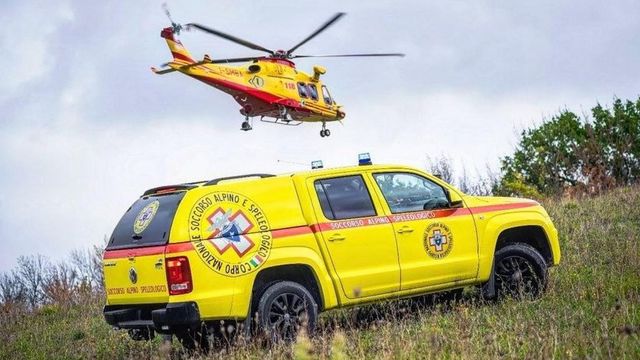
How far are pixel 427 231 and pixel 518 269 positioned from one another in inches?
57.7

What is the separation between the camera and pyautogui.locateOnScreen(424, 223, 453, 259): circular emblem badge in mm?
9445

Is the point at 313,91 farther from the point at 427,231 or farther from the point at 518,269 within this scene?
the point at 427,231

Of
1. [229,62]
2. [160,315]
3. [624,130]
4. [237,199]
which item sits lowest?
[160,315]

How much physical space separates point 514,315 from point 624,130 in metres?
26.7

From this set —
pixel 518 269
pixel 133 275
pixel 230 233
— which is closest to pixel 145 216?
pixel 133 275

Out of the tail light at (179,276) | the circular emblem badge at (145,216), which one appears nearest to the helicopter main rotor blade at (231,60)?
the circular emblem badge at (145,216)

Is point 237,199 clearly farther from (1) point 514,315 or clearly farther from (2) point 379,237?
(1) point 514,315

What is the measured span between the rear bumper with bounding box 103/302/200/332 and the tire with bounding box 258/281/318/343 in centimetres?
69

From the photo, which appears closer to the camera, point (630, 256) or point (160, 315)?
point (160, 315)

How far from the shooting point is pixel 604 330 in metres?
6.82

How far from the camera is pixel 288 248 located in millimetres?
8492

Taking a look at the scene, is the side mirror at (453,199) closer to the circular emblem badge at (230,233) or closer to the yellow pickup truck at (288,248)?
the yellow pickup truck at (288,248)

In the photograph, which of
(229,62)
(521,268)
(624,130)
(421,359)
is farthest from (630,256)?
(624,130)

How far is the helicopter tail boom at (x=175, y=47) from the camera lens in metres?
24.2
